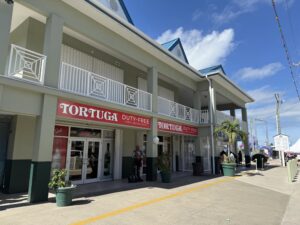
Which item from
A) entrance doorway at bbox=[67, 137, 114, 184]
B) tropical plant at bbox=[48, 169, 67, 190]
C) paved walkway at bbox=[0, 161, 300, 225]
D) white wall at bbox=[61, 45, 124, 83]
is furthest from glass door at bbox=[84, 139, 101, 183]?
tropical plant at bbox=[48, 169, 67, 190]

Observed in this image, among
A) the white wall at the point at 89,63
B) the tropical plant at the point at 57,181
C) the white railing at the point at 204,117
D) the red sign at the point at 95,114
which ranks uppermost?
the white wall at the point at 89,63

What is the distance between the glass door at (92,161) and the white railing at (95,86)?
2737 millimetres

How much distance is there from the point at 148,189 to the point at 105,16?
7.24 metres

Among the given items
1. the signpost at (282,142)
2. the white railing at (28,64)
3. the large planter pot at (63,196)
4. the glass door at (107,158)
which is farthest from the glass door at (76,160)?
the signpost at (282,142)

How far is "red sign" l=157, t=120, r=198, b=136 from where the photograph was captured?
504 inches

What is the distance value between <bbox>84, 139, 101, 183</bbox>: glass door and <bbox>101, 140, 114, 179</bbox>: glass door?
1.28 feet

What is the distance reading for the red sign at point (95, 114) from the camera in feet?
25.8

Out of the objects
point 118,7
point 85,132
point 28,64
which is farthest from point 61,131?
point 118,7

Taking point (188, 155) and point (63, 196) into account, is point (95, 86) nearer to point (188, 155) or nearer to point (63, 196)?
point (63, 196)

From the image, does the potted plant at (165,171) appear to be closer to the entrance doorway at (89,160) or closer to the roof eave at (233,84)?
the entrance doorway at (89,160)

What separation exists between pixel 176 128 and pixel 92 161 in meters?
5.30

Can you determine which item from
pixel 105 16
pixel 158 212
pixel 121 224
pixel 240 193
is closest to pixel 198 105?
pixel 240 193

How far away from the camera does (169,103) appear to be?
14.0m

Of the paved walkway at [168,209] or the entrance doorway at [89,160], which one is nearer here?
the paved walkway at [168,209]
